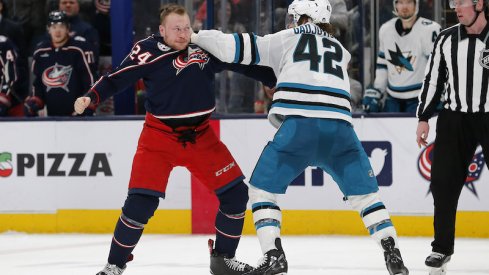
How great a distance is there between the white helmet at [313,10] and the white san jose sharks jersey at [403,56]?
242 cm

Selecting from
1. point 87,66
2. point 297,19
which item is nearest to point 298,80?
point 297,19

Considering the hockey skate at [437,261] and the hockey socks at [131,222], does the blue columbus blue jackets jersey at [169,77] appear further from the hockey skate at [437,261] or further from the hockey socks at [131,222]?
the hockey skate at [437,261]

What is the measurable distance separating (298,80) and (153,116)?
2.60ft

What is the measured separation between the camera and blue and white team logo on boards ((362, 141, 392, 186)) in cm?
695

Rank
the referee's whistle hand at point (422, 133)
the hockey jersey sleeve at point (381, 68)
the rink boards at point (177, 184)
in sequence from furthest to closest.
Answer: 1. the hockey jersey sleeve at point (381, 68)
2. the rink boards at point (177, 184)
3. the referee's whistle hand at point (422, 133)

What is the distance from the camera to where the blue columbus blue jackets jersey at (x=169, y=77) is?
510 centimetres

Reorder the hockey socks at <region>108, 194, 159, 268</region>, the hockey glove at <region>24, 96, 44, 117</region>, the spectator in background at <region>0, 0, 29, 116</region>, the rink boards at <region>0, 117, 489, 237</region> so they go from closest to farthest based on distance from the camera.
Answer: the hockey socks at <region>108, 194, 159, 268</region> < the rink boards at <region>0, 117, 489, 237</region> < the hockey glove at <region>24, 96, 44, 117</region> < the spectator in background at <region>0, 0, 29, 116</region>

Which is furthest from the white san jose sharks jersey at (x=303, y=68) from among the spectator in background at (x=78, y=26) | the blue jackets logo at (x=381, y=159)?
the spectator in background at (x=78, y=26)

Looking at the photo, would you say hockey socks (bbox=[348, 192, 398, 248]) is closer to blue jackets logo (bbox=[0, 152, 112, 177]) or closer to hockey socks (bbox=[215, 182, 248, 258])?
hockey socks (bbox=[215, 182, 248, 258])

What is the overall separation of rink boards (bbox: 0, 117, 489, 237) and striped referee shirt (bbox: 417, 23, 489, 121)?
5.29 ft

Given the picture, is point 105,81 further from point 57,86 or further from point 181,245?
point 57,86

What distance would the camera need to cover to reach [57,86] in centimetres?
755

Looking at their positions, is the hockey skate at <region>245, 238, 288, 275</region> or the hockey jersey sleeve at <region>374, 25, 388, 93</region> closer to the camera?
the hockey skate at <region>245, 238, 288, 275</region>

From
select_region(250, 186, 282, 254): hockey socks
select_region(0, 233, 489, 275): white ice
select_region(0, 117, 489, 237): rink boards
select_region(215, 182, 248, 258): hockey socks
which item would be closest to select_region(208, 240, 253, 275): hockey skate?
select_region(215, 182, 248, 258): hockey socks
